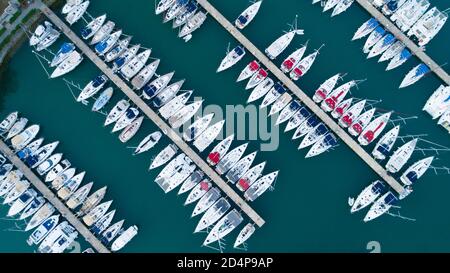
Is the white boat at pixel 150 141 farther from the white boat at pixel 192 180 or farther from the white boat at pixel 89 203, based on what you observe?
the white boat at pixel 89 203

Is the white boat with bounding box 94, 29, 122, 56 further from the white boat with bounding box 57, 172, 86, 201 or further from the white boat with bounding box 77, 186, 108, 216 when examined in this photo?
the white boat with bounding box 77, 186, 108, 216

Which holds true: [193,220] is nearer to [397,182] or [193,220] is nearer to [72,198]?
[72,198]

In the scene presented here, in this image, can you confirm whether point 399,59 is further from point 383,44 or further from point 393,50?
point 383,44

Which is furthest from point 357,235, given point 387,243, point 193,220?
point 193,220

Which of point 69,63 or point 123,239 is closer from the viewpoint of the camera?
point 69,63

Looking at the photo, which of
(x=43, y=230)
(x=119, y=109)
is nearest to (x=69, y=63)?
(x=119, y=109)

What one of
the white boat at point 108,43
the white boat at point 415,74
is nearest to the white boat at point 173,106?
the white boat at point 108,43
